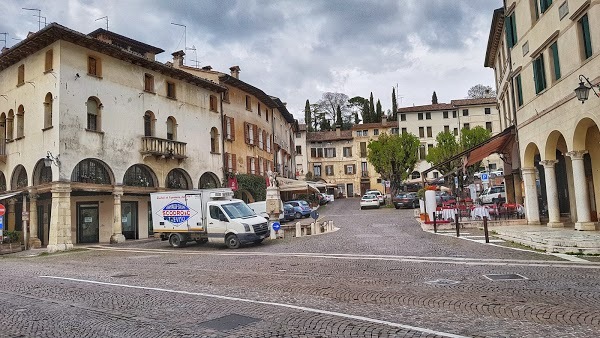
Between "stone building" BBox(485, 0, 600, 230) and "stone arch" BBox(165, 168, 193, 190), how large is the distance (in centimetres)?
2086

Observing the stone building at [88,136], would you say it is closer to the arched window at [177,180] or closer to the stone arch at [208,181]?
the arched window at [177,180]

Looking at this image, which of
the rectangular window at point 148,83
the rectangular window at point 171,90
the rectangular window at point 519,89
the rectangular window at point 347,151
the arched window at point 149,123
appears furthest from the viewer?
the rectangular window at point 347,151

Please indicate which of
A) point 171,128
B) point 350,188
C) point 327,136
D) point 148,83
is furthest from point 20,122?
point 350,188

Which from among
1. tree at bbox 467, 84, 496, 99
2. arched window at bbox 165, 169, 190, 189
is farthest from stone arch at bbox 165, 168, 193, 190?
tree at bbox 467, 84, 496, 99

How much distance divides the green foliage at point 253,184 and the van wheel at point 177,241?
44.9ft

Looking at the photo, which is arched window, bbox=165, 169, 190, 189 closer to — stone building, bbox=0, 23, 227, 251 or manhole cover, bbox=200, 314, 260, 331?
stone building, bbox=0, 23, 227, 251

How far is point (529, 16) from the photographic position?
18.7 meters

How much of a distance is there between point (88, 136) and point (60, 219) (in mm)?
4703

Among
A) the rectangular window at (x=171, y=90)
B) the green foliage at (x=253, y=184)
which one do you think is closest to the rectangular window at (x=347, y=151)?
the green foliage at (x=253, y=184)

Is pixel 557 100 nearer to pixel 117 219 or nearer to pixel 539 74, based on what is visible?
pixel 539 74

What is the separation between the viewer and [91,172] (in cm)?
2491

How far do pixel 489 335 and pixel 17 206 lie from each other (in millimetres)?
30690

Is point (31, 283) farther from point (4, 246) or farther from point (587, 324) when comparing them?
point (4, 246)

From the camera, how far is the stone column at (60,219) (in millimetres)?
22328
